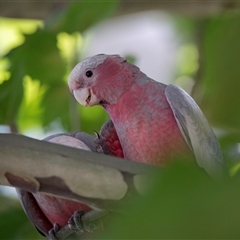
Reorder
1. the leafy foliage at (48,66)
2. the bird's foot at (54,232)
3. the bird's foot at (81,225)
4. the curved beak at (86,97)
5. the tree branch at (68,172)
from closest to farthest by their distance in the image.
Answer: the tree branch at (68,172), the bird's foot at (81,225), the bird's foot at (54,232), the curved beak at (86,97), the leafy foliage at (48,66)

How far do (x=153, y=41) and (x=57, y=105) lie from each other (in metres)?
1.48

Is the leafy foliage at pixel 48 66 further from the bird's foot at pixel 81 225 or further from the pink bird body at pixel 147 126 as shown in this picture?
the bird's foot at pixel 81 225

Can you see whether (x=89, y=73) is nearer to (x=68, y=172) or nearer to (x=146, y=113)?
(x=146, y=113)

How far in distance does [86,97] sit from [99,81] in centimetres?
5

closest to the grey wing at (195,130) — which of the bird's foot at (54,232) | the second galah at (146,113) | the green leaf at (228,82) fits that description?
the second galah at (146,113)

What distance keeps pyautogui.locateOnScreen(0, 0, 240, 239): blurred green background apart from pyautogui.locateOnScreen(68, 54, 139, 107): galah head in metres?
0.19

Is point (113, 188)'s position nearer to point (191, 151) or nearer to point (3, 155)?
point (3, 155)

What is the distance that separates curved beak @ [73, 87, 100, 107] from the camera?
3.54 ft

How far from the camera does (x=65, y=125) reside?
5.23ft

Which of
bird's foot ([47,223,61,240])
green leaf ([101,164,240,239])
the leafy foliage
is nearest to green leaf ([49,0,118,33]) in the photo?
the leafy foliage

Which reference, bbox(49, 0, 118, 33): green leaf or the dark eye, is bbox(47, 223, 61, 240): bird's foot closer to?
the dark eye

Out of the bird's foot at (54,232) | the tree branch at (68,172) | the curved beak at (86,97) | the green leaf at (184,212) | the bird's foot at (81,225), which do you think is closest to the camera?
the green leaf at (184,212)

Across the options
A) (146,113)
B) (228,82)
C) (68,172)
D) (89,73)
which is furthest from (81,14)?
(228,82)

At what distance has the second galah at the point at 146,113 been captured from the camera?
0.96 m
